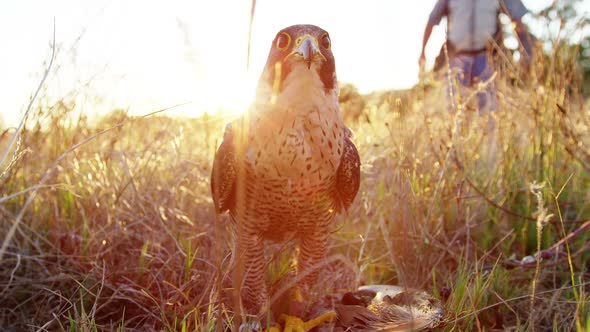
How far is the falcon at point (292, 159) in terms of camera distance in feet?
7.00

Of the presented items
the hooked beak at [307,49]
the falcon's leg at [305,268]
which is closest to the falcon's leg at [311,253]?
the falcon's leg at [305,268]

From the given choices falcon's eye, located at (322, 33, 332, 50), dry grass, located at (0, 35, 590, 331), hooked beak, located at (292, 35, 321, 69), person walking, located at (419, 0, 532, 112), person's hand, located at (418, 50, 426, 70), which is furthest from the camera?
person walking, located at (419, 0, 532, 112)

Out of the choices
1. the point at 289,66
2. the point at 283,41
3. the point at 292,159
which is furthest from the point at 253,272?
the point at 283,41

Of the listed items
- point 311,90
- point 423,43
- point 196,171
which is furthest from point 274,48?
point 423,43

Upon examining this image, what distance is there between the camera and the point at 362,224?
3.45 metres

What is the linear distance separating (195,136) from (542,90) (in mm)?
3002

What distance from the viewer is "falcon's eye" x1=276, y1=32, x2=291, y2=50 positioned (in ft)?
7.27

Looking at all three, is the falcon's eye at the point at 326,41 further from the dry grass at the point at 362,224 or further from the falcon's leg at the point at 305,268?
the falcon's leg at the point at 305,268

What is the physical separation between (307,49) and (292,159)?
19.2 inches

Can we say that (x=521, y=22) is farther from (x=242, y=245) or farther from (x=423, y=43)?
(x=242, y=245)

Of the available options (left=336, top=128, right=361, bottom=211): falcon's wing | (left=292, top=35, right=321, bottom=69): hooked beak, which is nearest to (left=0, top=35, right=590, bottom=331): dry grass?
→ (left=336, top=128, right=361, bottom=211): falcon's wing

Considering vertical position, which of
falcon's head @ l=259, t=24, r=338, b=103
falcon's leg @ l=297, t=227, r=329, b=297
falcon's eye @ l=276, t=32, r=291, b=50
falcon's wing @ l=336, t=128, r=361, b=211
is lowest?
falcon's leg @ l=297, t=227, r=329, b=297

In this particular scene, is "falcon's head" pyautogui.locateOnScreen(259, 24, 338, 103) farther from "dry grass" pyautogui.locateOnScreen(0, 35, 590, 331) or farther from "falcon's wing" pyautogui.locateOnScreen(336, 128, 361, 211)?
"dry grass" pyautogui.locateOnScreen(0, 35, 590, 331)

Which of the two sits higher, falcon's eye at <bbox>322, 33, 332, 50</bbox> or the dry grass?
falcon's eye at <bbox>322, 33, 332, 50</bbox>
